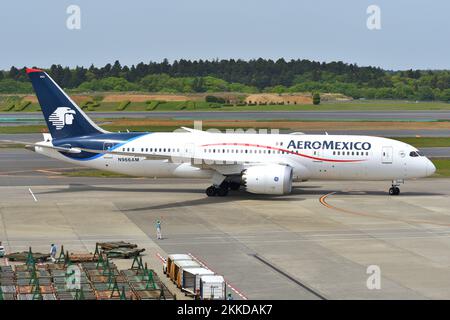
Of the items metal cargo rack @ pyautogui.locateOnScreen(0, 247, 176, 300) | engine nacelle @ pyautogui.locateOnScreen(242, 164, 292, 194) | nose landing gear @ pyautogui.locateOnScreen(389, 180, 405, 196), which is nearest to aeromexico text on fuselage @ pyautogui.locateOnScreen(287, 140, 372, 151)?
engine nacelle @ pyautogui.locateOnScreen(242, 164, 292, 194)

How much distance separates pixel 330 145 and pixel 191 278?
30.8m

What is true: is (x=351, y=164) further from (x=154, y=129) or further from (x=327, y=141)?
(x=154, y=129)

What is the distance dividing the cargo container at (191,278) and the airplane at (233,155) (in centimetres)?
2715

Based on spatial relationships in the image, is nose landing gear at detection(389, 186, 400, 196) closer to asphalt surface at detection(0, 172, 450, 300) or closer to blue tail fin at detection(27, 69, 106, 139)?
asphalt surface at detection(0, 172, 450, 300)

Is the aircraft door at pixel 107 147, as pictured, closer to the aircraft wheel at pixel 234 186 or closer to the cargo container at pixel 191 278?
the aircraft wheel at pixel 234 186

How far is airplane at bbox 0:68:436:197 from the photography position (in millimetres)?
61469

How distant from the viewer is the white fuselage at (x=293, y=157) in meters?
61.5

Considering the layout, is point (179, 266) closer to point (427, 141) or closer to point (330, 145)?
point (330, 145)

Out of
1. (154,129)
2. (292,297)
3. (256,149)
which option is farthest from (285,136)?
(154,129)

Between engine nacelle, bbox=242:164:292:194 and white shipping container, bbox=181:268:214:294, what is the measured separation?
A: 1004 inches

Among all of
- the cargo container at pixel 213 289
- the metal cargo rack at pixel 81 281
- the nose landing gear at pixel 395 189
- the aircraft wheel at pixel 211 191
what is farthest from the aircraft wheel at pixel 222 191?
the cargo container at pixel 213 289

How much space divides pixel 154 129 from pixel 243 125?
54.8 ft

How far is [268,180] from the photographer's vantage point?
58.3 metres
